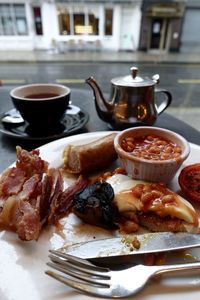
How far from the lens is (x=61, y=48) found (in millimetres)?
5156

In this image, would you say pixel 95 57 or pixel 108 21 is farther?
pixel 108 21

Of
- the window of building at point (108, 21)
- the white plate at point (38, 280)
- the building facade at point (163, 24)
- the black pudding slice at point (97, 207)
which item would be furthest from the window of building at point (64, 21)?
the white plate at point (38, 280)

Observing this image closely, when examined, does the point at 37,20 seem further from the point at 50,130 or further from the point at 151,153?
the point at 151,153

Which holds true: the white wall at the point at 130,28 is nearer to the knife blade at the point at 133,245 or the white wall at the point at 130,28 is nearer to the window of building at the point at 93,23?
the window of building at the point at 93,23

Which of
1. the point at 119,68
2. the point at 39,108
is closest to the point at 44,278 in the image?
the point at 39,108

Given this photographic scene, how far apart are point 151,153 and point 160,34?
6.54 metres

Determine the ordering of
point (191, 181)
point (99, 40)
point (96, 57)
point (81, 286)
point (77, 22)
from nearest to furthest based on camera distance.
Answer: point (81, 286) < point (191, 181) < point (77, 22) < point (96, 57) < point (99, 40)

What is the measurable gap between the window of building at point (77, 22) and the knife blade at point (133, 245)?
17.1ft

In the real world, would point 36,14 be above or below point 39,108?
above

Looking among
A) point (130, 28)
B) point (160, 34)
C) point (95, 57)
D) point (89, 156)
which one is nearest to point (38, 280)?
point (89, 156)

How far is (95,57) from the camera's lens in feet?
17.6

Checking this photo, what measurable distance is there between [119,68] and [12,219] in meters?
4.31

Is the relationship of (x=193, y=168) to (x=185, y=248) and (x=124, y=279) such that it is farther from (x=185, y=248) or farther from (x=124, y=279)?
(x=124, y=279)

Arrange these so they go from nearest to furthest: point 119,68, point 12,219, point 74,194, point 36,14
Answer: point 12,219 → point 74,194 → point 119,68 → point 36,14
